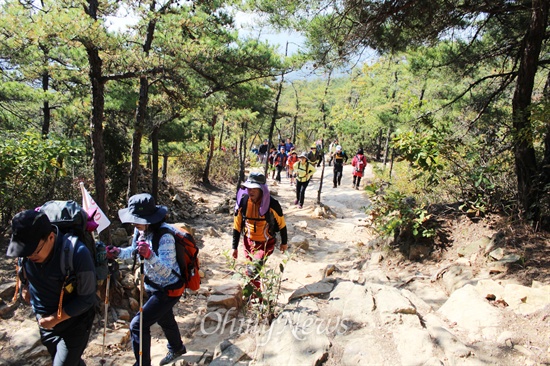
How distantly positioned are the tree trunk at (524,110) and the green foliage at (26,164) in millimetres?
6830

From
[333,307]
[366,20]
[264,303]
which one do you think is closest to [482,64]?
[366,20]

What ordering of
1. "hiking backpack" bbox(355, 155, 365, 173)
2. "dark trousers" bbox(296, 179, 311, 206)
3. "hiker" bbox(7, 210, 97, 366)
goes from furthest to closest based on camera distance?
"hiking backpack" bbox(355, 155, 365, 173) → "dark trousers" bbox(296, 179, 311, 206) → "hiker" bbox(7, 210, 97, 366)

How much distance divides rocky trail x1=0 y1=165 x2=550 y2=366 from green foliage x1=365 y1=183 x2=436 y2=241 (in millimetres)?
408

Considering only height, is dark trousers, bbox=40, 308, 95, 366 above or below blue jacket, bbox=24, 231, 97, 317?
below

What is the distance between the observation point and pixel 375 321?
130 inches

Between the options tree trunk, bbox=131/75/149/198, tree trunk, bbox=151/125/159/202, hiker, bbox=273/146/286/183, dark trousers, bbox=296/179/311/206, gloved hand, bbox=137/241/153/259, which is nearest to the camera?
gloved hand, bbox=137/241/153/259

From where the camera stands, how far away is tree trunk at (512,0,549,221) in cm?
446

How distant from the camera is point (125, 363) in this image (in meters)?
3.71

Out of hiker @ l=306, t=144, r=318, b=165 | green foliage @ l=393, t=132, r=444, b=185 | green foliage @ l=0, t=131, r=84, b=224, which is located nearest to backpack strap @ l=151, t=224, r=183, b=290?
green foliage @ l=0, t=131, r=84, b=224

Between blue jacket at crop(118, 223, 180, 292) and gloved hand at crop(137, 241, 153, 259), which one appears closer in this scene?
gloved hand at crop(137, 241, 153, 259)

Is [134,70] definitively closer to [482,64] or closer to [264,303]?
[264,303]

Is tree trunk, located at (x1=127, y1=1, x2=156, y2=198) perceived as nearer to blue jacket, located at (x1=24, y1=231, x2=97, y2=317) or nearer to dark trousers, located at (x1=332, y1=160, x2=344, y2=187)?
blue jacket, located at (x1=24, y1=231, x2=97, y2=317)

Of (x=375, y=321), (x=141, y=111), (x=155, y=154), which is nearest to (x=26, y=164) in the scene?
(x=141, y=111)

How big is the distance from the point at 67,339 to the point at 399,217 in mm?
5020
